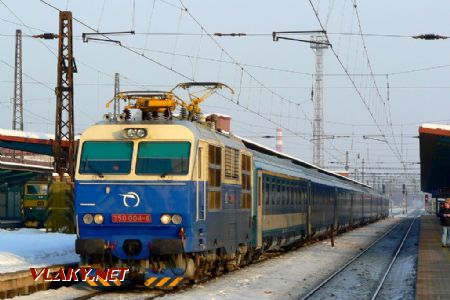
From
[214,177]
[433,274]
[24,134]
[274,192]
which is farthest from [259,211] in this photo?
[24,134]

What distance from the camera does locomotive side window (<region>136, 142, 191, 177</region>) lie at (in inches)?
598

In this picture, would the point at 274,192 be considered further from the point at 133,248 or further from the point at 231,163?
the point at 133,248

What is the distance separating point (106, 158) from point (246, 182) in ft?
16.6

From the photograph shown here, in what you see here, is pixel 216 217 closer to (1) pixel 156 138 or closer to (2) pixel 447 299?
(1) pixel 156 138

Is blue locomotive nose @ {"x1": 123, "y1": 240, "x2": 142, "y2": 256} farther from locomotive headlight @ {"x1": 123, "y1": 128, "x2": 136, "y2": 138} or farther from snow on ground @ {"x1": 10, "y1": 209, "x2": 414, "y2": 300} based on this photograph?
locomotive headlight @ {"x1": 123, "y1": 128, "x2": 136, "y2": 138}

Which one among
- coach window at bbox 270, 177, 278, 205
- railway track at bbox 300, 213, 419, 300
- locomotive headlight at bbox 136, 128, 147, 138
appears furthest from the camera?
coach window at bbox 270, 177, 278, 205

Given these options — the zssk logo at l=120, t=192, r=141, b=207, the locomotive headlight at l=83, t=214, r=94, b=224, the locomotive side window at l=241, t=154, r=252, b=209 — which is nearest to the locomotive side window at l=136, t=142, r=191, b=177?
the zssk logo at l=120, t=192, r=141, b=207

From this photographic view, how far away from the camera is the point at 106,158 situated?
15.5 m

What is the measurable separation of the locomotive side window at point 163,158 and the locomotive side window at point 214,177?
3.01ft

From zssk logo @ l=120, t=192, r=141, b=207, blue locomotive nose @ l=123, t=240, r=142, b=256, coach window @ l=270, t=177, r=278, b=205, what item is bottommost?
blue locomotive nose @ l=123, t=240, r=142, b=256

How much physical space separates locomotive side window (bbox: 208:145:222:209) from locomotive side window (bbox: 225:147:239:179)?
0.63 metres

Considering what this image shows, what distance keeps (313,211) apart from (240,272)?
1317cm

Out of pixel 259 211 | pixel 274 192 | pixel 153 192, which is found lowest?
pixel 259 211

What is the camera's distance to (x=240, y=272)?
Result: 19547 millimetres
